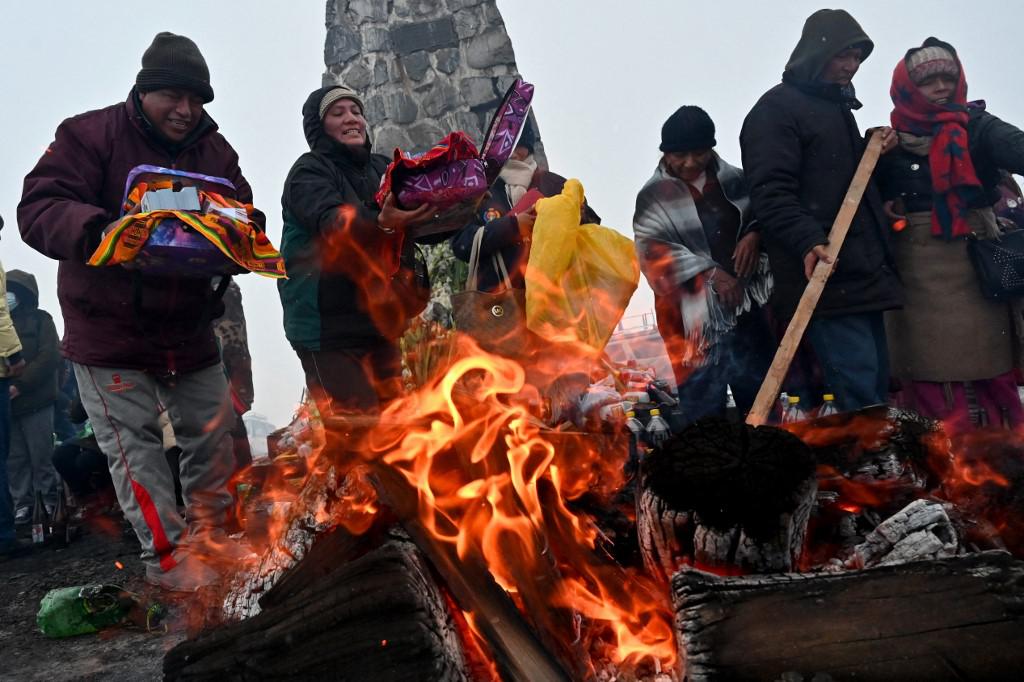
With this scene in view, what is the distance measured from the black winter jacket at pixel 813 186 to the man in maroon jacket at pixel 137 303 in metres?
2.70

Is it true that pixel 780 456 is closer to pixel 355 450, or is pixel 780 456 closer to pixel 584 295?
pixel 355 450

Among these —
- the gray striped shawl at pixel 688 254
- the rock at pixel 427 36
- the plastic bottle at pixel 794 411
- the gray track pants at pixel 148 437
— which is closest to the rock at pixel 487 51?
the rock at pixel 427 36

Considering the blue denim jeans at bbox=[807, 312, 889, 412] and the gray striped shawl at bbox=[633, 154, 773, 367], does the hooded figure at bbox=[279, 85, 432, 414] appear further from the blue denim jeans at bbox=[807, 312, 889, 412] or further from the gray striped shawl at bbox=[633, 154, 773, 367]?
the blue denim jeans at bbox=[807, 312, 889, 412]

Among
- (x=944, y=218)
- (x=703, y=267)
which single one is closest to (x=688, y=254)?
(x=703, y=267)

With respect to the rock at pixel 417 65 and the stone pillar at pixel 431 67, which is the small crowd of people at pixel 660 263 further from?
the rock at pixel 417 65

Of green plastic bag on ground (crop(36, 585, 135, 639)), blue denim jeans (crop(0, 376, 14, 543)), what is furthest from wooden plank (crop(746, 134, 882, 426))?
blue denim jeans (crop(0, 376, 14, 543))

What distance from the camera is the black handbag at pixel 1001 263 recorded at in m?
4.59

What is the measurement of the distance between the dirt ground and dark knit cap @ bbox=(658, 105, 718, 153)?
378cm

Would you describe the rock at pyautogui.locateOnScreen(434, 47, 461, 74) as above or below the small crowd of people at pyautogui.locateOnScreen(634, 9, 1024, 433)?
above

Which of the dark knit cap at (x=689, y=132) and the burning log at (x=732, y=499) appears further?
the dark knit cap at (x=689, y=132)

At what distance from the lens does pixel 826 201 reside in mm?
4387

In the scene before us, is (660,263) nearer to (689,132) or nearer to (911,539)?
(689,132)

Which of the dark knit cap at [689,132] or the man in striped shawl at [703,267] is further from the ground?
the dark knit cap at [689,132]

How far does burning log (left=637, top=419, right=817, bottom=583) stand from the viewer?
83.4 inches
